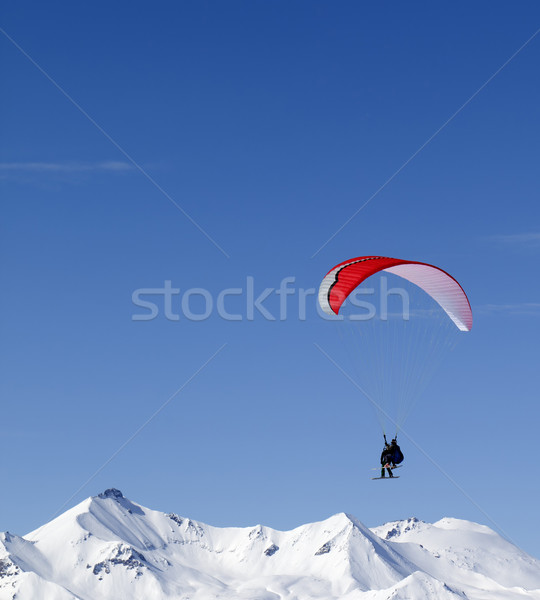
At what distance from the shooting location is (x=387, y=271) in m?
57.6

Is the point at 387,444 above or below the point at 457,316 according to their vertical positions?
below

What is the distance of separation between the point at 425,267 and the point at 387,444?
9745 millimetres

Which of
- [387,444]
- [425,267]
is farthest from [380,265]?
[387,444]

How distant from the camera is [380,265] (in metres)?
56.1

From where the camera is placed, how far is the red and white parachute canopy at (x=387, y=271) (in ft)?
183

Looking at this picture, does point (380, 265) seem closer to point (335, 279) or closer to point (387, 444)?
point (335, 279)

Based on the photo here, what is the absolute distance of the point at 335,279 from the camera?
5641 cm

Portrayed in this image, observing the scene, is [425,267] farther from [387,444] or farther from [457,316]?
[387,444]

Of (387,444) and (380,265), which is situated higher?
(380,265)

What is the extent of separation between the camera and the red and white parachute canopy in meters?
55.7

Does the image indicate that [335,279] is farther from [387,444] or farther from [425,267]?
[387,444]

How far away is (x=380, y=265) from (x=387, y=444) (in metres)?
9.64

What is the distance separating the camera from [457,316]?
56969 mm

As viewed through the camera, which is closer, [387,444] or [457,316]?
[387,444]
